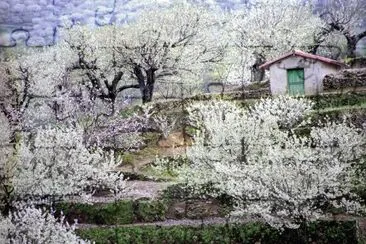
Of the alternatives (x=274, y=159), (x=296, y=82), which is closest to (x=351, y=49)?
(x=296, y=82)

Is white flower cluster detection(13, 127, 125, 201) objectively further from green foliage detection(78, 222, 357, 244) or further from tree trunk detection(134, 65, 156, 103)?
tree trunk detection(134, 65, 156, 103)

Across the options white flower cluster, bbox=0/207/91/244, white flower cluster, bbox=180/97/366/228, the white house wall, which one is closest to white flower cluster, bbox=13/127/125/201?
white flower cluster, bbox=0/207/91/244

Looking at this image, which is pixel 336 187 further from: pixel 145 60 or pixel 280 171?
pixel 145 60

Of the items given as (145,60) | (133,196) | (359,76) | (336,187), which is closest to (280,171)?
(336,187)

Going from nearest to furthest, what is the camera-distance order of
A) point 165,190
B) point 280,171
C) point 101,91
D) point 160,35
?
point 280,171, point 165,190, point 101,91, point 160,35

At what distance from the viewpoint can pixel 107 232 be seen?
15.5 feet

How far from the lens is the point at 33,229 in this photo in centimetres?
414

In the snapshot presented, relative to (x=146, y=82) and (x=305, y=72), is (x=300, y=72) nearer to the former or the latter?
(x=305, y=72)

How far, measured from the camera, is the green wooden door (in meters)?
4.90

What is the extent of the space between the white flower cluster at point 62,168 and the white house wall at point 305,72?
1.53 meters

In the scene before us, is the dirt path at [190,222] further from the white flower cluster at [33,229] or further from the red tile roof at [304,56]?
the red tile roof at [304,56]

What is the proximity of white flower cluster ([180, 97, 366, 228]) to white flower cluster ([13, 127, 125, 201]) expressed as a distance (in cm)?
66

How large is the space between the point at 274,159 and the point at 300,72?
2.74 ft

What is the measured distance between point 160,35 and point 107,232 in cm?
342
